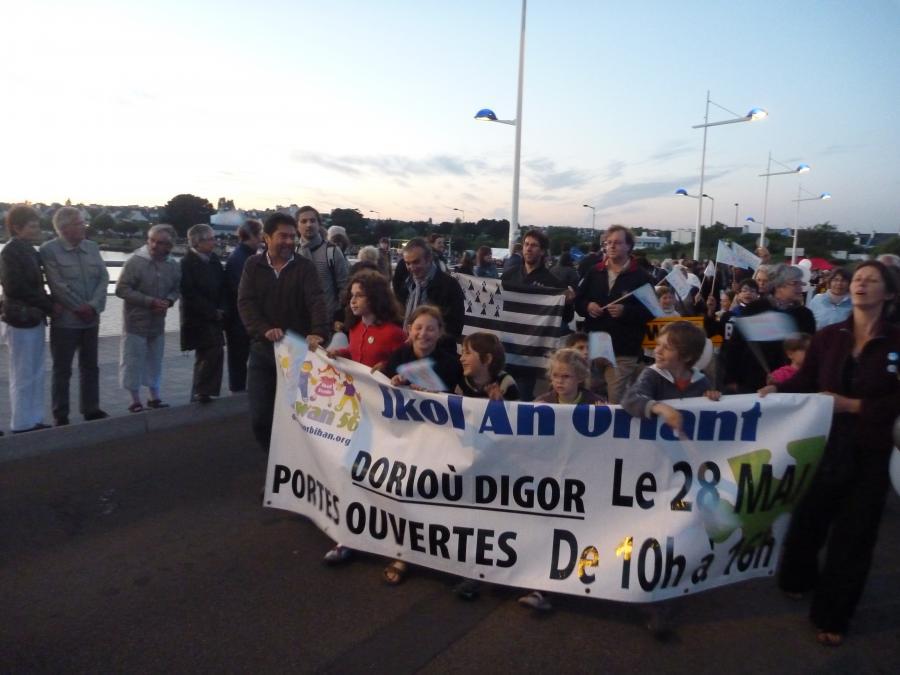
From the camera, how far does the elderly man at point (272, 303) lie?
539 cm

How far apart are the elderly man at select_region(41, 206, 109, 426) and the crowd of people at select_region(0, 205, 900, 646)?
0.05 ft

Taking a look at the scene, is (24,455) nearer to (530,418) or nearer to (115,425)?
(115,425)

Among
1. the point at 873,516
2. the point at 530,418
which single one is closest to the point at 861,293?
the point at 873,516

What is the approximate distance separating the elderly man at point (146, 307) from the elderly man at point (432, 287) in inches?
115

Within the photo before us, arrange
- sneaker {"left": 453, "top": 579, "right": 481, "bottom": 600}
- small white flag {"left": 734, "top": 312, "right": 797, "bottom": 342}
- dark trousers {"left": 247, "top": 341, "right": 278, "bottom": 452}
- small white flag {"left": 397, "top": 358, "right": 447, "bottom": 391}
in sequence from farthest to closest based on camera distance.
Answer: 1. dark trousers {"left": 247, "top": 341, "right": 278, "bottom": 452}
2. small white flag {"left": 734, "top": 312, "right": 797, "bottom": 342}
3. small white flag {"left": 397, "top": 358, "right": 447, "bottom": 391}
4. sneaker {"left": 453, "top": 579, "right": 481, "bottom": 600}

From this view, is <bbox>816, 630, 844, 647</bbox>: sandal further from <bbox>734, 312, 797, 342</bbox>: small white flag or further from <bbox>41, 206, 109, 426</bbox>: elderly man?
<bbox>41, 206, 109, 426</bbox>: elderly man

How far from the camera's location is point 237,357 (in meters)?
8.91

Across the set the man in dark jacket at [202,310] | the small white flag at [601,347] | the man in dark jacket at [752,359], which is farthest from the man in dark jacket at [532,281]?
the man in dark jacket at [202,310]

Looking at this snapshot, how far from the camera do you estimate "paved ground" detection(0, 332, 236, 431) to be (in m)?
7.83

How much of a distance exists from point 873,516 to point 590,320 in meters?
2.95

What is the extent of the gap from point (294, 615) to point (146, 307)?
486 centimetres

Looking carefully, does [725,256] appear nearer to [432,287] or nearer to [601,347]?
[601,347]

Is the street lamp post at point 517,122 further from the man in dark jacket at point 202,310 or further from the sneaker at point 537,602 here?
the sneaker at point 537,602

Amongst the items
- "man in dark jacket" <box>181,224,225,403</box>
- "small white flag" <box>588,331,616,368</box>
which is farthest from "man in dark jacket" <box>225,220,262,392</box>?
"small white flag" <box>588,331,616,368</box>
